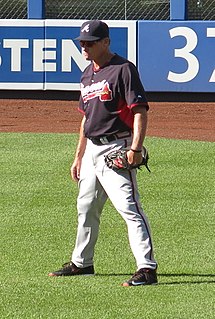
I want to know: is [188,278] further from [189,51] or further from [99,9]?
[99,9]

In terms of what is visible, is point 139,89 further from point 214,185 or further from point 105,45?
point 214,185

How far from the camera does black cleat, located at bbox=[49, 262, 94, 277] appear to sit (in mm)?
7379

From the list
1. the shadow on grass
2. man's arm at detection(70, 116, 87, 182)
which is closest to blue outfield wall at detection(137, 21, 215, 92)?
man's arm at detection(70, 116, 87, 182)

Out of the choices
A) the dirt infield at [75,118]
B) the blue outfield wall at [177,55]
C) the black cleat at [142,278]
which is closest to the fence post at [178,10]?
the blue outfield wall at [177,55]

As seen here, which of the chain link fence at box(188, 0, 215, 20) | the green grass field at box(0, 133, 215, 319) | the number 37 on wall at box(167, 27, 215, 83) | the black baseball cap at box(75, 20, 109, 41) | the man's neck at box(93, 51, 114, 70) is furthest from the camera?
the chain link fence at box(188, 0, 215, 20)

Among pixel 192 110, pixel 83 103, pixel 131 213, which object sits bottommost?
pixel 192 110

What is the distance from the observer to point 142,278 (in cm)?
697

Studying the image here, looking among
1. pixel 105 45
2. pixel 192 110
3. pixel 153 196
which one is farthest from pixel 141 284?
pixel 192 110

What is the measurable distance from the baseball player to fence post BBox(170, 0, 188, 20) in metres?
11.5

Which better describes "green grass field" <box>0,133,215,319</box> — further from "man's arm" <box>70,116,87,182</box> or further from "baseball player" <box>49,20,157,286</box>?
"man's arm" <box>70,116,87,182</box>

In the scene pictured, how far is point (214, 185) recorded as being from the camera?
36.4 ft

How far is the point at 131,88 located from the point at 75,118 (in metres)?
10.9

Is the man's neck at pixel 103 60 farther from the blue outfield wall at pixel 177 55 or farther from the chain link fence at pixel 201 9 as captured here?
the chain link fence at pixel 201 9

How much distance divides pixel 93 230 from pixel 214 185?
13.1 ft
